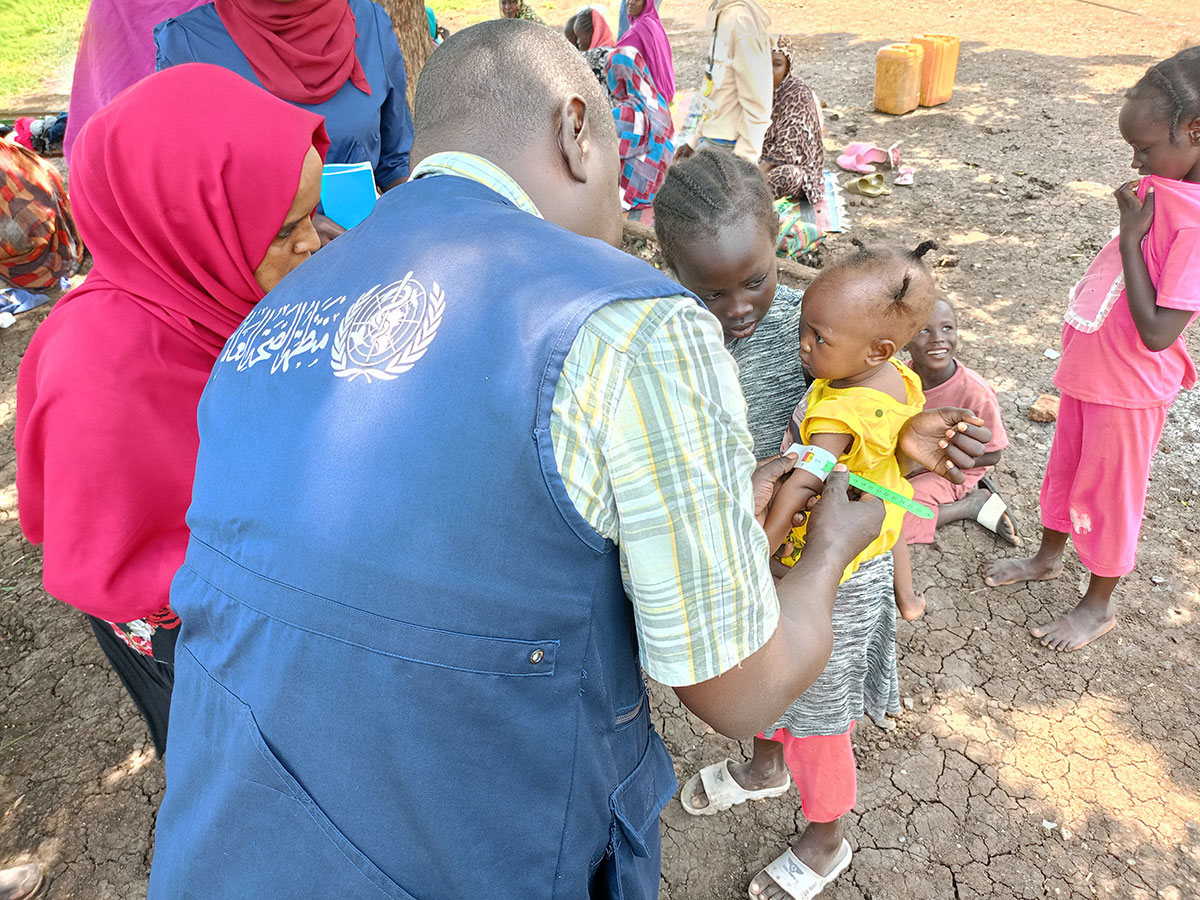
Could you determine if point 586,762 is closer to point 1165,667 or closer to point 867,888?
point 867,888

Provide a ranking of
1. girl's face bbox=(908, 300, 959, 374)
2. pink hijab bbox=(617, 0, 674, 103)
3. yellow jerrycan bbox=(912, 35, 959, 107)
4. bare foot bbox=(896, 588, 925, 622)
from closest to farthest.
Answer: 1. bare foot bbox=(896, 588, 925, 622)
2. girl's face bbox=(908, 300, 959, 374)
3. pink hijab bbox=(617, 0, 674, 103)
4. yellow jerrycan bbox=(912, 35, 959, 107)

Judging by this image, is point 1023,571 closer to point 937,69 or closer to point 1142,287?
point 1142,287

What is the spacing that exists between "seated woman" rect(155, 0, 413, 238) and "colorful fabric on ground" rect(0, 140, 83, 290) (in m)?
3.44

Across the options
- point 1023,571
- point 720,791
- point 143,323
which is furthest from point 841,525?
point 1023,571

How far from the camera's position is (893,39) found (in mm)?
9898

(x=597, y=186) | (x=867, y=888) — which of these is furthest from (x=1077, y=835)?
(x=597, y=186)

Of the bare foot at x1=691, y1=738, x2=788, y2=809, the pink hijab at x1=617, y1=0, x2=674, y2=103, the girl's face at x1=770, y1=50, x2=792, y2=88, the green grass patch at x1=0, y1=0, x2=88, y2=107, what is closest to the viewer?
the bare foot at x1=691, y1=738, x2=788, y2=809

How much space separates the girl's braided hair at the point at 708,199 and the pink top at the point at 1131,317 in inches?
47.8

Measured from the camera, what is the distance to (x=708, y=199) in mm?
1926

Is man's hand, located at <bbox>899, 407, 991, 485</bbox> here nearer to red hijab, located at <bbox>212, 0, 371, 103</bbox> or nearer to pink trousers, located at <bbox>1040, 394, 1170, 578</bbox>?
pink trousers, located at <bbox>1040, 394, 1170, 578</bbox>

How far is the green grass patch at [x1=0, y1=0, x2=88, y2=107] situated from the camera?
11.1m

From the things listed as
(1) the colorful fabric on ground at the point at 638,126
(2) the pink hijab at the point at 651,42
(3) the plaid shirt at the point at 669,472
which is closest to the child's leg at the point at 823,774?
(3) the plaid shirt at the point at 669,472

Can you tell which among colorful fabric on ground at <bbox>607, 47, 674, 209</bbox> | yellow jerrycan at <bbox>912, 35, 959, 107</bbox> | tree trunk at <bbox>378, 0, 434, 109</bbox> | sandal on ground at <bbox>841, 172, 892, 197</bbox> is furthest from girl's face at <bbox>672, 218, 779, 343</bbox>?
yellow jerrycan at <bbox>912, 35, 959, 107</bbox>

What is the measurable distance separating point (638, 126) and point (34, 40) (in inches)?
490
